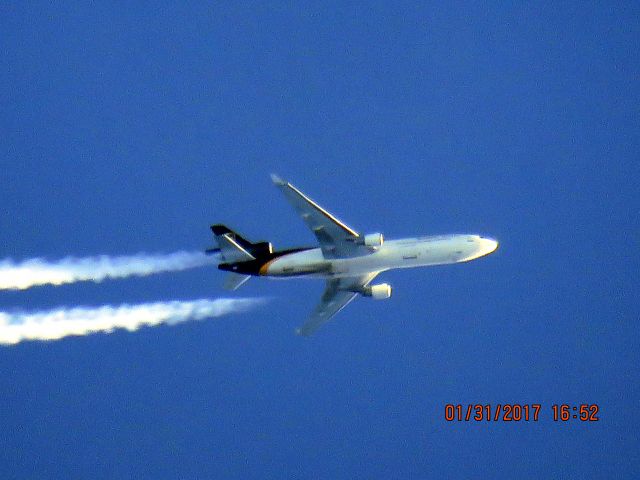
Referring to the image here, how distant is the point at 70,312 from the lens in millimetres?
59281

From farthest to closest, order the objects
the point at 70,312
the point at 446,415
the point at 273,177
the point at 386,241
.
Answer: the point at 446,415
the point at 70,312
the point at 386,241
the point at 273,177

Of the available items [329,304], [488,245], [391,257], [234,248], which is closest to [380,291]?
[391,257]

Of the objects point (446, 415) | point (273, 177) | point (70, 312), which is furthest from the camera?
point (446, 415)

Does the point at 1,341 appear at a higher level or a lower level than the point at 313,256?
lower

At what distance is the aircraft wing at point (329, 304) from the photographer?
197 ft

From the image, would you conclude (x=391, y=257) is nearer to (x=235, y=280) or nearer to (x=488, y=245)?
(x=488, y=245)

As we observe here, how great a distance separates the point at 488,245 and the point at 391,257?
5824 millimetres

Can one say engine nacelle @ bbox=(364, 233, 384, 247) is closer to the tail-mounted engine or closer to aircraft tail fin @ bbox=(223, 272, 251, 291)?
the tail-mounted engine

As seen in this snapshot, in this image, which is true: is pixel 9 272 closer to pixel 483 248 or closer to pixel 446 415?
pixel 483 248

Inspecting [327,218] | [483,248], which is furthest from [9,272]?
[483,248]

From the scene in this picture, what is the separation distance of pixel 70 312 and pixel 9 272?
4.50 m

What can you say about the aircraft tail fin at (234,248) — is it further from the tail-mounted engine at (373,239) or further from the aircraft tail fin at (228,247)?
the tail-mounted engine at (373,239)

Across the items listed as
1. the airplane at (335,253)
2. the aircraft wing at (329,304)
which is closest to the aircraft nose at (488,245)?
the airplane at (335,253)

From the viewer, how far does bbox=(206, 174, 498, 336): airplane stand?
53812mm
